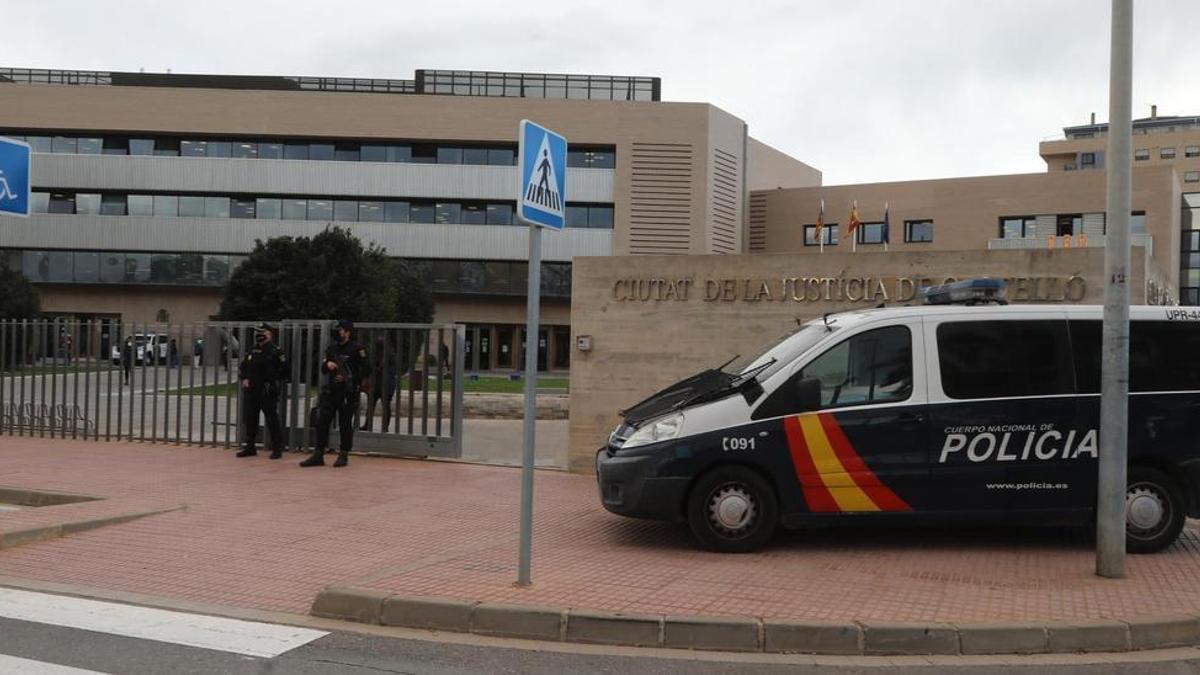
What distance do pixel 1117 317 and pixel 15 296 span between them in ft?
137

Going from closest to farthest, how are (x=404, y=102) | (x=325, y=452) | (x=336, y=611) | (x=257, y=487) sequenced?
(x=336, y=611) → (x=257, y=487) → (x=325, y=452) → (x=404, y=102)

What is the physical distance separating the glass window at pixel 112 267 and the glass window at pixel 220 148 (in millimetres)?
7486

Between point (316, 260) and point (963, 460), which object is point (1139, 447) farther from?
point (316, 260)

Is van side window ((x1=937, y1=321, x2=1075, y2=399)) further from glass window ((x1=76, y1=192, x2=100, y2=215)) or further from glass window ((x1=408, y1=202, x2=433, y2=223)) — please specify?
glass window ((x1=76, y1=192, x2=100, y2=215))

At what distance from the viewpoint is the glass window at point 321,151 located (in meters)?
49.4

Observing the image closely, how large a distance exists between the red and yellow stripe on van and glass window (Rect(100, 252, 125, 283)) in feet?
167

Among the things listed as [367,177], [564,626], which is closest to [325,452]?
[564,626]

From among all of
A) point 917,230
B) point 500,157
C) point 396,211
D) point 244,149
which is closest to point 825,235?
point 917,230

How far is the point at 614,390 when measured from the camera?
39.0 feet

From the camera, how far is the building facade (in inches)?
1907

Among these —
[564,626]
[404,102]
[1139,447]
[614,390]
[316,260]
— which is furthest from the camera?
[404,102]

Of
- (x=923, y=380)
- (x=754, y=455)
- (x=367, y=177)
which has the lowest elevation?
(x=754, y=455)

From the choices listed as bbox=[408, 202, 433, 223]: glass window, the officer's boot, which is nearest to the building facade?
bbox=[408, 202, 433, 223]: glass window

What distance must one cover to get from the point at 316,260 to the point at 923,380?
2930 centimetres
